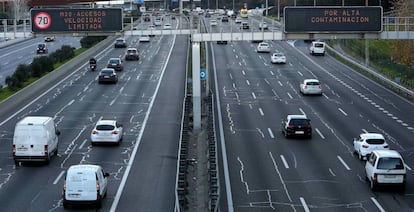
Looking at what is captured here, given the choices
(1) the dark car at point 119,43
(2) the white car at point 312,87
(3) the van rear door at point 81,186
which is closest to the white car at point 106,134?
(3) the van rear door at point 81,186

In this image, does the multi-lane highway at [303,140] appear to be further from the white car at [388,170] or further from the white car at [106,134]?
the white car at [106,134]

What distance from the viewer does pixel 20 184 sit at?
32.5 meters

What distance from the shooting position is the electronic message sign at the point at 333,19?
44656mm

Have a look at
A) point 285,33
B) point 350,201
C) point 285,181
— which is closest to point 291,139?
point 285,33

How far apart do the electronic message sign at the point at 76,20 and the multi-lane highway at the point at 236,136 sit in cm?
576

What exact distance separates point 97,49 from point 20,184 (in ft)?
205

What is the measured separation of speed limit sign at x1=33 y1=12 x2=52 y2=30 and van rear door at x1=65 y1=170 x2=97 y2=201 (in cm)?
1876

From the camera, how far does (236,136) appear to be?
44.2 metres

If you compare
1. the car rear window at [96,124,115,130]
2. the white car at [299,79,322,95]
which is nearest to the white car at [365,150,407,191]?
the car rear window at [96,124,115,130]

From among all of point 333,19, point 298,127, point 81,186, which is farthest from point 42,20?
point 81,186

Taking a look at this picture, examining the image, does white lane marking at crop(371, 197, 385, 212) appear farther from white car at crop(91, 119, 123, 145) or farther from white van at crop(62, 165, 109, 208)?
white car at crop(91, 119, 123, 145)

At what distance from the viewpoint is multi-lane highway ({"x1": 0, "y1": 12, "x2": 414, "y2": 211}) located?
30531mm

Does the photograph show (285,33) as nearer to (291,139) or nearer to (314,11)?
(314,11)

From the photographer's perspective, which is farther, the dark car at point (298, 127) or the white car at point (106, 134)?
the dark car at point (298, 127)
